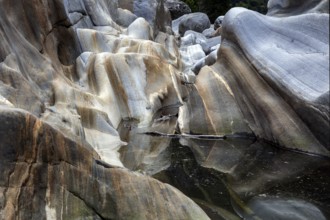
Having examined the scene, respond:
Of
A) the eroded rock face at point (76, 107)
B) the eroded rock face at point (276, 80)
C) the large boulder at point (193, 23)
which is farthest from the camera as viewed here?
the large boulder at point (193, 23)

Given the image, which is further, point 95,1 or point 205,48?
point 205,48

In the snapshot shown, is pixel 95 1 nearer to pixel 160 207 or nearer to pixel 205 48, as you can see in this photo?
pixel 205 48

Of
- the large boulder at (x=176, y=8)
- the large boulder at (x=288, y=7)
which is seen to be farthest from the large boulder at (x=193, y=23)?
the large boulder at (x=288, y=7)

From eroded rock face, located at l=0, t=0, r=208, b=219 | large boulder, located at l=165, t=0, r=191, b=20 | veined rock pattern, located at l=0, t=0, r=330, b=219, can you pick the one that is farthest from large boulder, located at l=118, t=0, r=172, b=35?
large boulder, located at l=165, t=0, r=191, b=20

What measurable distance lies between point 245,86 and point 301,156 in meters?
2.12

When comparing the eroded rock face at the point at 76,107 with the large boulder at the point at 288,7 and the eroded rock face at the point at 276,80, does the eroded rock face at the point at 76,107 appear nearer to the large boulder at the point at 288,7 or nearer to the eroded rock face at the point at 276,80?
the eroded rock face at the point at 276,80

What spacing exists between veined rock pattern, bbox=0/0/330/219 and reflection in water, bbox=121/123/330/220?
52 mm

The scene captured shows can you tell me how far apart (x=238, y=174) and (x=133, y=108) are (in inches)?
202

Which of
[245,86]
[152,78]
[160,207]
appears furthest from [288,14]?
[152,78]

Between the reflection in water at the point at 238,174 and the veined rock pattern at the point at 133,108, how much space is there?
52 mm

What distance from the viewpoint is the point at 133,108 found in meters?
11.6

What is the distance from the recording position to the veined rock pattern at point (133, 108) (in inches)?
170

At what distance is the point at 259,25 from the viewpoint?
8.77 m

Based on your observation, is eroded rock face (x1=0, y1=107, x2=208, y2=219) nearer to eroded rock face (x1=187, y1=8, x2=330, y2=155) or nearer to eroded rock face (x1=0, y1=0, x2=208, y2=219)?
eroded rock face (x1=0, y1=0, x2=208, y2=219)
